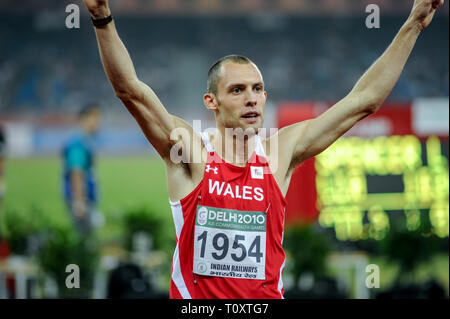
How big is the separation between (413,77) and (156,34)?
37.8 feet

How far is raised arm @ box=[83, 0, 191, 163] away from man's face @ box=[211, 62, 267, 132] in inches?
12.1

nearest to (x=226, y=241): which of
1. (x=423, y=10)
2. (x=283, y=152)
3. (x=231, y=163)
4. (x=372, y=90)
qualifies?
(x=231, y=163)

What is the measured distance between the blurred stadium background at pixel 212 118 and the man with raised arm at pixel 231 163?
5.62 m

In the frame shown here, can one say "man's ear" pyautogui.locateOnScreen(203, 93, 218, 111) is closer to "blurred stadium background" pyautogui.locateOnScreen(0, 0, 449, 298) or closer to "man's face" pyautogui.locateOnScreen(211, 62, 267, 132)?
"man's face" pyautogui.locateOnScreen(211, 62, 267, 132)

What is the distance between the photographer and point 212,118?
21672 mm

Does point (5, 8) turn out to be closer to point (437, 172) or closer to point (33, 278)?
point (33, 278)

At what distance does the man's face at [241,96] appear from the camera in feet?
11.0

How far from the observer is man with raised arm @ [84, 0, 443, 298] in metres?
3.16

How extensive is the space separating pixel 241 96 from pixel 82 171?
24.0ft

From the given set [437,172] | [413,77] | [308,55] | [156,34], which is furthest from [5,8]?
[437,172]

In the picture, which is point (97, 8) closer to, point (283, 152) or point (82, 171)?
point (283, 152)

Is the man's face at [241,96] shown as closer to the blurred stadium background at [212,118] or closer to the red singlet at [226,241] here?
the red singlet at [226,241]
